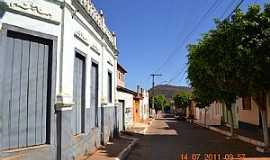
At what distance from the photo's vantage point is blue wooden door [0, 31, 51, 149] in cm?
866

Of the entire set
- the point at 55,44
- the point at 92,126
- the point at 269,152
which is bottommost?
the point at 269,152

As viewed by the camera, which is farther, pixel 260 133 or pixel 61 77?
pixel 260 133

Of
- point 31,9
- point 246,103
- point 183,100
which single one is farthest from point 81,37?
point 183,100

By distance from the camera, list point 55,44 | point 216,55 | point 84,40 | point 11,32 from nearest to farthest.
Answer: point 11,32, point 55,44, point 84,40, point 216,55

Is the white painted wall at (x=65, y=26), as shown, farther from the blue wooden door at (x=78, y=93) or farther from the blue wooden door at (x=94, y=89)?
the blue wooden door at (x=94, y=89)

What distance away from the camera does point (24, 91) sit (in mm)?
9188

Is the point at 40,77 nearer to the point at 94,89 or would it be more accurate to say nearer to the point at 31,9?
the point at 31,9

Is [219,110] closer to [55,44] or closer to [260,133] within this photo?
[260,133]

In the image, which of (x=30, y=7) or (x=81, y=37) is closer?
(x=30, y=7)

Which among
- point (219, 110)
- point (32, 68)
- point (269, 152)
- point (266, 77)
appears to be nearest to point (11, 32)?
point (32, 68)

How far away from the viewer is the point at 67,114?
1052 cm

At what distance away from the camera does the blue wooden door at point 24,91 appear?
28.4 ft

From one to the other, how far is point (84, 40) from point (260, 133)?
47.6 ft

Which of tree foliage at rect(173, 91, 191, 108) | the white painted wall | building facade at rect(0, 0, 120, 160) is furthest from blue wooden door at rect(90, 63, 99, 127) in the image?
tree foliage at rect(173, 91, 191, 108)
